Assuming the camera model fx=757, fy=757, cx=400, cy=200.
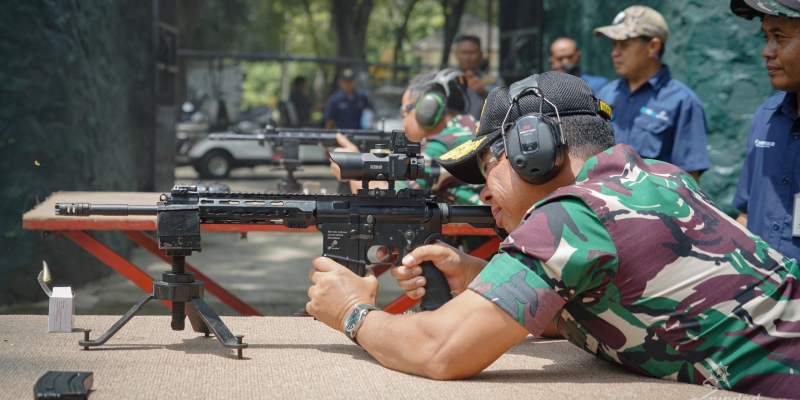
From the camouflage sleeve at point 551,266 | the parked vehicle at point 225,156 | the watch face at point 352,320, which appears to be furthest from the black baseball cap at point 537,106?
the parked vehicle at point 225,156

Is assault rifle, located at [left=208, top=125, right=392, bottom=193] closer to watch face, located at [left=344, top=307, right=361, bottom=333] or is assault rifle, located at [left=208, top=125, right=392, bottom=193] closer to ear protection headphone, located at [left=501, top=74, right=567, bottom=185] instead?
watch face, located at [left=344, top=307, right=361, bottom=333]

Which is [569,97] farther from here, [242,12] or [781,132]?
[242,12]

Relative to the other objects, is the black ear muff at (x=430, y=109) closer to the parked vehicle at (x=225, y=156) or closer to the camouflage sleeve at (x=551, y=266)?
the camouflage sleeve at (x=551, y=266)

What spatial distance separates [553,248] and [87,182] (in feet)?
18.6

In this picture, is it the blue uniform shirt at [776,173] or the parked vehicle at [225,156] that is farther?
the parked vehicle at [225,156]

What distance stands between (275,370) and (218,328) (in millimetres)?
399

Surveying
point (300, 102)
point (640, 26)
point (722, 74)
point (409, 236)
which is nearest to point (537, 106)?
point (409, 236)

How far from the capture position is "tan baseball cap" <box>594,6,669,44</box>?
5.11 meters


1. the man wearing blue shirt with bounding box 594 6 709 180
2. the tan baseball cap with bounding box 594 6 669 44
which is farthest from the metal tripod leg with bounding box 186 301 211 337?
the tan baseball cap with bounding box 594 6 669 44

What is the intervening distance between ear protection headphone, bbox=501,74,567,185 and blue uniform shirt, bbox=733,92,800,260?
166 cm

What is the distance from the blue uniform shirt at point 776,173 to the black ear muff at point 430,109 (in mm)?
1831

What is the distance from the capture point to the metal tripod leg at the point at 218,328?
94.6 inches

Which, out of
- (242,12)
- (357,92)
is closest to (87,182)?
(357,92)

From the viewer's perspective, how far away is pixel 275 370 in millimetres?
2215
